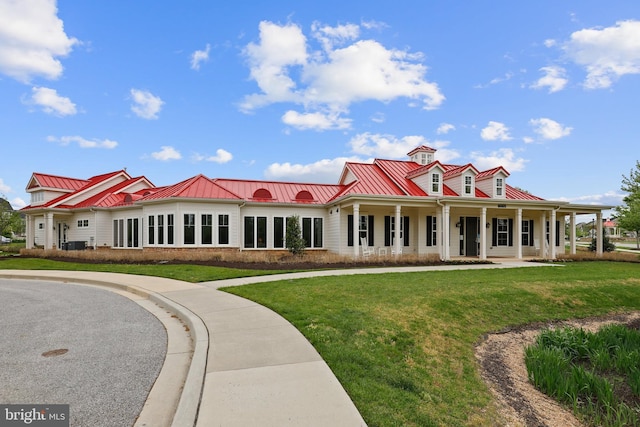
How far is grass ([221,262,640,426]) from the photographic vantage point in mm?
4664

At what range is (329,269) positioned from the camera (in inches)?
624

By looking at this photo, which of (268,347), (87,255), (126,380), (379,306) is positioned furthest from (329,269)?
(87,255)

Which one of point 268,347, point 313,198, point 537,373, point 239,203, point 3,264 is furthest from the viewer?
point 313,198

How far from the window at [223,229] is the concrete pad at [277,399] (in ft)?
55.6

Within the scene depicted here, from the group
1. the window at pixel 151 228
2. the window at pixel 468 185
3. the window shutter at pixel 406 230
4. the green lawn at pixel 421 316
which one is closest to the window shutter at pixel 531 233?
the window at pixel 468 185

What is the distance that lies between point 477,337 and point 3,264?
74.4ft

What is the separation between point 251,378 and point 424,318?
4.98 metres

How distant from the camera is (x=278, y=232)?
22438 mm

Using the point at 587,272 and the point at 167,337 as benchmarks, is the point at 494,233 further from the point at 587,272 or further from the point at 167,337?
the point at 167,337

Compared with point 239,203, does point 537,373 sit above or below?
below

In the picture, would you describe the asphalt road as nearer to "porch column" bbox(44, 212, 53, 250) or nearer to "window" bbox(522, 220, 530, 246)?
"porch column" bbox(44, 212, 53, 250)

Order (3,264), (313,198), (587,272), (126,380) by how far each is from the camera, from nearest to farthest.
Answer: (126,380) < (587,272) < (3,264) < (313,198)

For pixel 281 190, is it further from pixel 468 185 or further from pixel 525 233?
pixel 525 233

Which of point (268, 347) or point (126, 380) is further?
point (268, 347)
